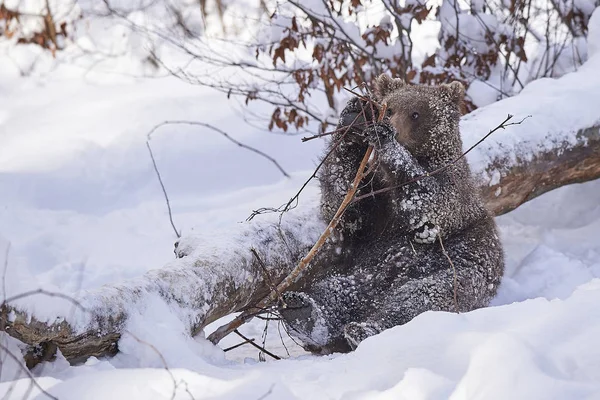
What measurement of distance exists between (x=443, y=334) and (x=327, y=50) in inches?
207

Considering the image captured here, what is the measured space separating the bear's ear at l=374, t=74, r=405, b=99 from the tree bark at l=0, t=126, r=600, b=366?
862 millimetres

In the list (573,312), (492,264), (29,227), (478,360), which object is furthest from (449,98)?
(29,227)

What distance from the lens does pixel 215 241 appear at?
165 inches

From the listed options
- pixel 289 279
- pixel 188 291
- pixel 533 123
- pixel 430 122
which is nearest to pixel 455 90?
pixel 430 122

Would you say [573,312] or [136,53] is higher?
[136,53]

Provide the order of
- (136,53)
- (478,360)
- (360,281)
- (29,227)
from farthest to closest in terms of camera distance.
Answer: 1. (136,53)
2. (29,227)
3. (360,281)
4. (478,360)

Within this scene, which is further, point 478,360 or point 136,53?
point 136,53

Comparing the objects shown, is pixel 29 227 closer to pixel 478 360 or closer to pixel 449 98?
pixel 449 98

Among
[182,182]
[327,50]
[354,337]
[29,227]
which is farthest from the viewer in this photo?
[182,182]

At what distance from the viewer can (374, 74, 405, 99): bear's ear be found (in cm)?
482

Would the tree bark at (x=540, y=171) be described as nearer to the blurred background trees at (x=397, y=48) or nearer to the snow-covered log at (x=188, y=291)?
the snow-covered log at (x=188, y=291)

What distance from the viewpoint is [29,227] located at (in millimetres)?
6734

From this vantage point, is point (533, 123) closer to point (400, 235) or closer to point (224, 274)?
point (400, 235)

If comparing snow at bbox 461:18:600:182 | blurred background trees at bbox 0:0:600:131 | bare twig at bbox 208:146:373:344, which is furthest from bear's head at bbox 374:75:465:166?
blurred background trees at bbox 0:0:600:131
